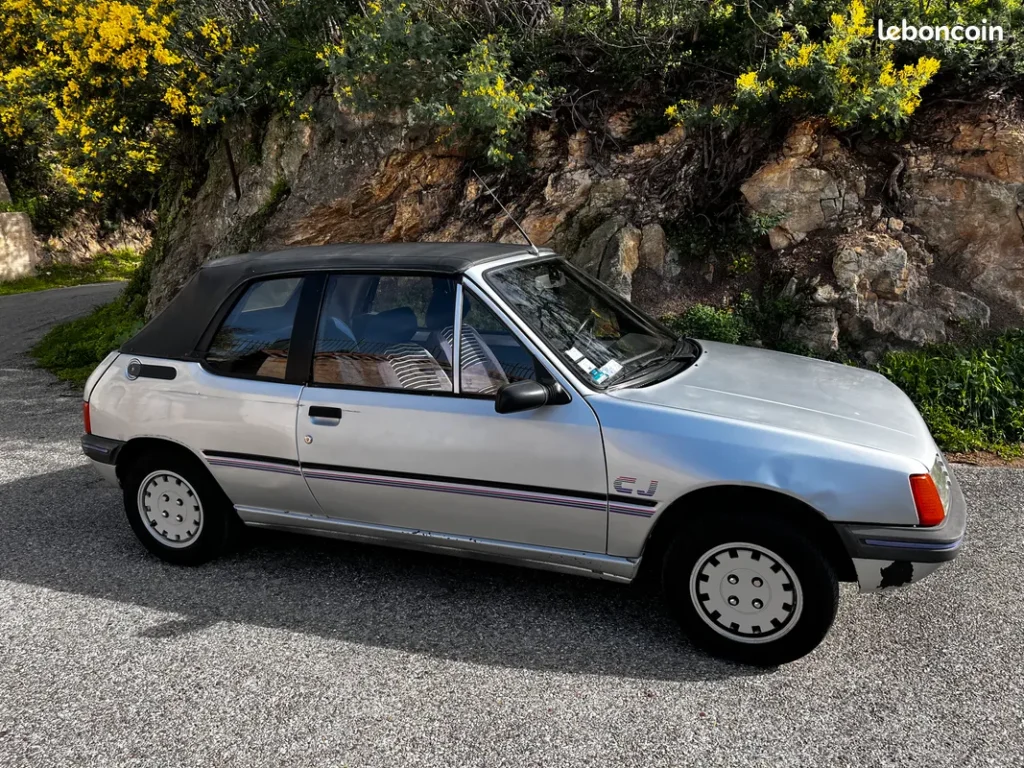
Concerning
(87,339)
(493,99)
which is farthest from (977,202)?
(87,339)

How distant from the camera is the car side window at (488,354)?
381 cm

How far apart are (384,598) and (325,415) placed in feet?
3.15

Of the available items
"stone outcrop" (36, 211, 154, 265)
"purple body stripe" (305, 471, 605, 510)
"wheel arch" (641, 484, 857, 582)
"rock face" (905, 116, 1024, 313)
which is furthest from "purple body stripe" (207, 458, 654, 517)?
"stone outcrop" (36, 211, 154, 265)

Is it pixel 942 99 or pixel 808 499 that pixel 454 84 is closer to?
pixel 942 99

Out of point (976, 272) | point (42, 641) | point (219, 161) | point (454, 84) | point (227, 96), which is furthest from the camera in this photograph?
point (219, 161)

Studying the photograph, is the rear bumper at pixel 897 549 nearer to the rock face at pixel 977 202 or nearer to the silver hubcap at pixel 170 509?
the silver hubcap at pixel 170 509

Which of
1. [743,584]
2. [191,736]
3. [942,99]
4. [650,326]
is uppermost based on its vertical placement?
[942,99]

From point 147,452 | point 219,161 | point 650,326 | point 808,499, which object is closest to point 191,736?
point 147,452

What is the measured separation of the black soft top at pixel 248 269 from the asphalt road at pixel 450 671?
1.23 metres

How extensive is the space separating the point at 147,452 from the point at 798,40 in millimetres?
6494

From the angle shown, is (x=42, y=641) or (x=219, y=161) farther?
(x=219, y=161)

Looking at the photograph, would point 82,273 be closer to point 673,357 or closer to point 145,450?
point 145,450

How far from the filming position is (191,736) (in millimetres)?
3203

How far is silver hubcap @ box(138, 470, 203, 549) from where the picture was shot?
460 cm
